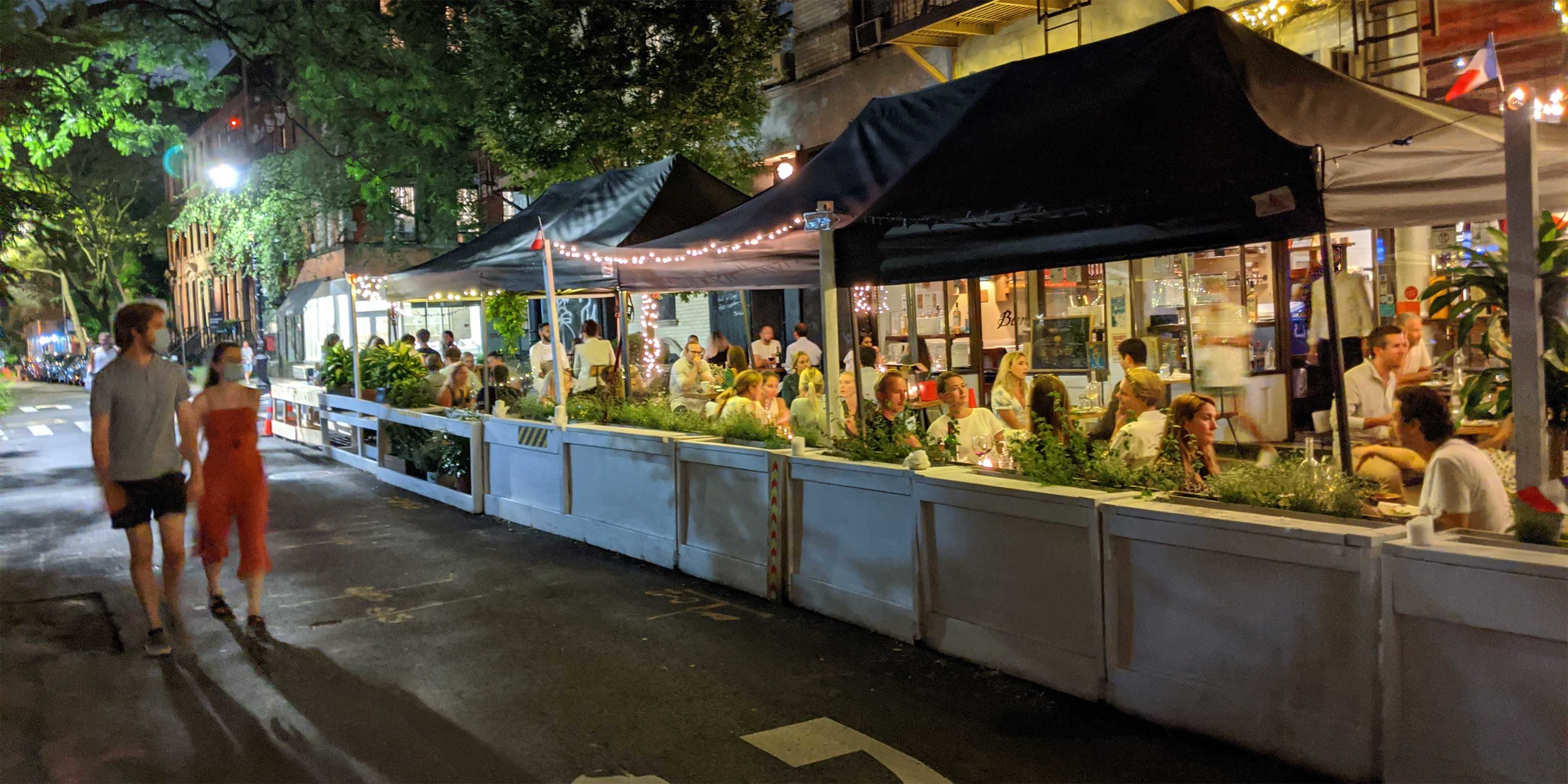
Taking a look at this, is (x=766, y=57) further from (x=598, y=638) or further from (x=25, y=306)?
(x=25, y=306)

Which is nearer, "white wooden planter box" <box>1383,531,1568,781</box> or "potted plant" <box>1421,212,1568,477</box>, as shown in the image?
"white wooden planter box" <box>1383,531,1568,781</box>

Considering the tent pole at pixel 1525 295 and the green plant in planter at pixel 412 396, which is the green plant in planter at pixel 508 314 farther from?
the tent pole at pixel 1525 295

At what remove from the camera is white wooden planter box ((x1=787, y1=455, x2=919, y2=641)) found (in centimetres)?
676

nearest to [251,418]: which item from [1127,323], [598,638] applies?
[598,638]

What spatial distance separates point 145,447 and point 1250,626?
19.8 ft

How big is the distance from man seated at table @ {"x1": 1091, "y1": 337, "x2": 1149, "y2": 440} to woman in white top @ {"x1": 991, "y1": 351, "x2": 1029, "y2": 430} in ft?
2.04

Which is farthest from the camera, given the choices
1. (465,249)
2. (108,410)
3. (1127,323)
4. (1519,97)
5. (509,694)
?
(465,249)

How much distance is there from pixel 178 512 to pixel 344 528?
Result: 14.4 ft

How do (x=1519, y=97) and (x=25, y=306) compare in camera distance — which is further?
(x=25, y=306)

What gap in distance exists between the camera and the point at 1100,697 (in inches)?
218

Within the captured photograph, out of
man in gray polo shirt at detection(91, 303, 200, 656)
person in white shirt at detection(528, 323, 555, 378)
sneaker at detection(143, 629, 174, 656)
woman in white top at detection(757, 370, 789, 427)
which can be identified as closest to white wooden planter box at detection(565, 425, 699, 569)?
woman in white top at detection(757, 370, 789, 427)

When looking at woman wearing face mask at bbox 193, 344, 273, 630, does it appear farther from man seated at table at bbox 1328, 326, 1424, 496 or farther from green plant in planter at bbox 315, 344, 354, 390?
green plant in planter at bbox 315, 344, 354, 390

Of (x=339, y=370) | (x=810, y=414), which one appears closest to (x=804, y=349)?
(x=810, y=414)

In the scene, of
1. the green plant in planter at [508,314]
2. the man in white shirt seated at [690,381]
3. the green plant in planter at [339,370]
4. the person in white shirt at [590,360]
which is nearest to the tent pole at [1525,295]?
the man in white shirt seated at [690,381]
